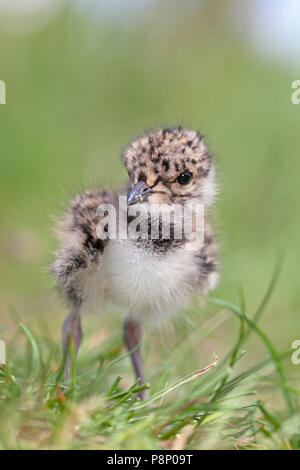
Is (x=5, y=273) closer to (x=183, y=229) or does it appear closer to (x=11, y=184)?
(x=11, y=184)

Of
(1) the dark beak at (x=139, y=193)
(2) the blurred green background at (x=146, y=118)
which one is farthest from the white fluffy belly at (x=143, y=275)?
(2) the blurred green background at (x=146, y=118)

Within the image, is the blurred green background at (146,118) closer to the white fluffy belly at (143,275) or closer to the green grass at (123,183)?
the green grass at (123,183)

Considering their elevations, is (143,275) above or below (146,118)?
below

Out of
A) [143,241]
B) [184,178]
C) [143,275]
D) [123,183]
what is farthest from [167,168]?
[123,183]

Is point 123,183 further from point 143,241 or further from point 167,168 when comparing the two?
point 143,241

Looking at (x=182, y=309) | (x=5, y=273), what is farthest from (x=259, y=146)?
(x=182, y=309)

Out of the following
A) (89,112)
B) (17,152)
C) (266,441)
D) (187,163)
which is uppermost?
(89,112)
